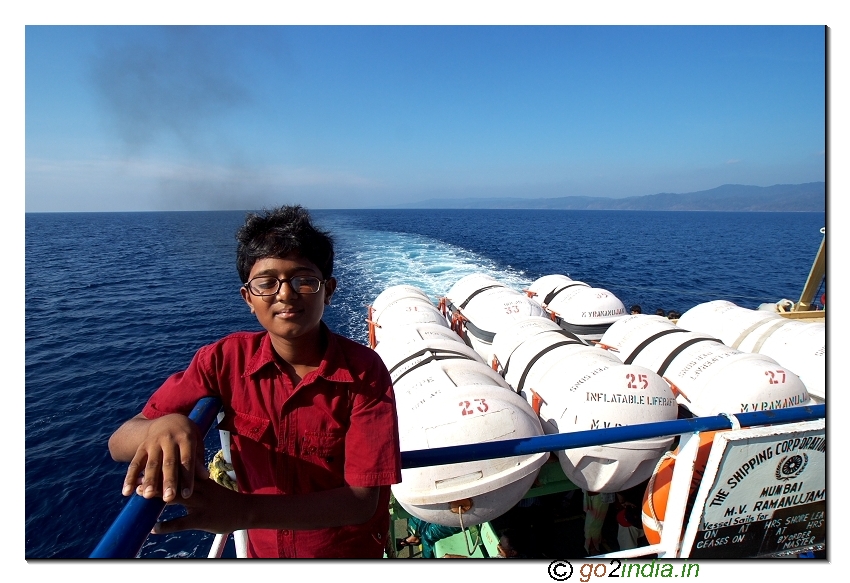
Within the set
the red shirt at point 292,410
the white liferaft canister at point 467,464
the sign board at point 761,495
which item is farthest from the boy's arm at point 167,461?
the white liferaft canister at point 467,464

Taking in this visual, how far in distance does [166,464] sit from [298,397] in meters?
0.67

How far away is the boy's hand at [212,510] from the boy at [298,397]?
24cm

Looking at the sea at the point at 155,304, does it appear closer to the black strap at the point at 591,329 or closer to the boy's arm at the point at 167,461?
the boy's arm at the point at 167,461

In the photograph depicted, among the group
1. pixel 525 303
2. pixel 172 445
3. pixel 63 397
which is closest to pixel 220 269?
pixel 63 397

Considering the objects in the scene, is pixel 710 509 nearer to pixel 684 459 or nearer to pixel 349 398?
pixel 684 459

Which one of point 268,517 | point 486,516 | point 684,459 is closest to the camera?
point 268,517

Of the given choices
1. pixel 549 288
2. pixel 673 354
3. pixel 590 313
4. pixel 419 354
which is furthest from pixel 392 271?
pixel 673 354

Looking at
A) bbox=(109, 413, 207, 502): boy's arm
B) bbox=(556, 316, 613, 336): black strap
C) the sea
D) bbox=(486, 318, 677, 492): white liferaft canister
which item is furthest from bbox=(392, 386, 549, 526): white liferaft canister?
bbox=(556, 316, 613, 336): black strap

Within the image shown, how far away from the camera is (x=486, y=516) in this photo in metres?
4.77

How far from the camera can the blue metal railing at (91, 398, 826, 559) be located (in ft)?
4.94

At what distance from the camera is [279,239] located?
2.06 m

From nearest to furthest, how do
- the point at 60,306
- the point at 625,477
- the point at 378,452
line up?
the point at 378,452 < the point at 625,477 < the point at 60,306

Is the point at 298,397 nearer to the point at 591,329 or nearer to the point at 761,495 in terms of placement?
the point at 761,495

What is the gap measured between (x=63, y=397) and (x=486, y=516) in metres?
16.6
